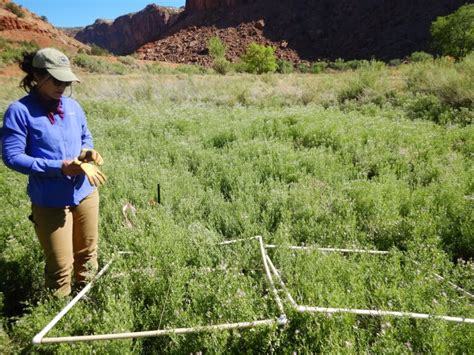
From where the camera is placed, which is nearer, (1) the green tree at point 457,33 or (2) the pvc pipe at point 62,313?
(2) the pvc pipe at point 62,313

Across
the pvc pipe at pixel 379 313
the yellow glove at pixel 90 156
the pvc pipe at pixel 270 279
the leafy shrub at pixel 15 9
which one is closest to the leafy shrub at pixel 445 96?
the pvc pipe at pixel 270 279

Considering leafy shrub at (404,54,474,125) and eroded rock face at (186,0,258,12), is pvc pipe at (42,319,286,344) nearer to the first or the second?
leafy shrub at (404,54,474,125)

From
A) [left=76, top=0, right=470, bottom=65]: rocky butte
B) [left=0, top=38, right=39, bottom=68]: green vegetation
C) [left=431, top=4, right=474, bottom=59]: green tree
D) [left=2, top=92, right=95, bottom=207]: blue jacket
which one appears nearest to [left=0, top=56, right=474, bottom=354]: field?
[left=2, top=92, right=95, bottom=207]: blue jacket

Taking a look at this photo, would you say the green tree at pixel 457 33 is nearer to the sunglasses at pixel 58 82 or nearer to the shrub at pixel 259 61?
the shrub at pixel 259 61

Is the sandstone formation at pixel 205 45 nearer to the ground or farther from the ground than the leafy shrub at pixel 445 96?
farther from the ground

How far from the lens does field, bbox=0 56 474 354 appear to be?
8.07 feet

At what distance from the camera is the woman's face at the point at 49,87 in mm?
2568

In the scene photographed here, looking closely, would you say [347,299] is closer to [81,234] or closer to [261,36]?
[81,234]

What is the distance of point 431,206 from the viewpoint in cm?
411

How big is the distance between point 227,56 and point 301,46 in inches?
585

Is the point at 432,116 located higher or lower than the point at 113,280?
higher

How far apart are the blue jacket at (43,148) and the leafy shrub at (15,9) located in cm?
6210

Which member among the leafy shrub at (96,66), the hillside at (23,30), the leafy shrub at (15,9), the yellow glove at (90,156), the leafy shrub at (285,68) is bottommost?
the yellow glove at (90,156)

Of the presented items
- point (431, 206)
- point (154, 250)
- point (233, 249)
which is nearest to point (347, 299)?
point (233, 249)
